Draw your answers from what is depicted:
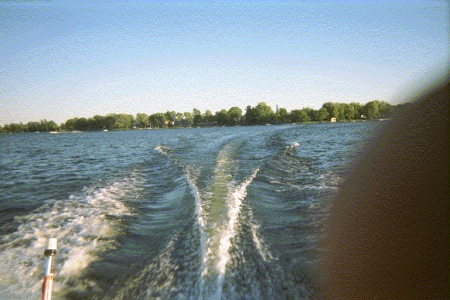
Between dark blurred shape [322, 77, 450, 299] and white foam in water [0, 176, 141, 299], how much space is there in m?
3.80

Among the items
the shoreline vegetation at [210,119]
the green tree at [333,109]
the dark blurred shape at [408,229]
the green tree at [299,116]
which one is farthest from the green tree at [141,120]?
the dark blurred shape at [408,229]

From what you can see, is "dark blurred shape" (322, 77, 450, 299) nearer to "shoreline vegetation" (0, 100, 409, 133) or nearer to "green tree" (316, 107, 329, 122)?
"shoreline vegetation" (0, 100, 409, 133)

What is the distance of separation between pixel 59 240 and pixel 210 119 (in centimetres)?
13180

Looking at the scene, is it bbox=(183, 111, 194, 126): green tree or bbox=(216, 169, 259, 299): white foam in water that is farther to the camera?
bbox=(183, 111, 194, 126): green tree

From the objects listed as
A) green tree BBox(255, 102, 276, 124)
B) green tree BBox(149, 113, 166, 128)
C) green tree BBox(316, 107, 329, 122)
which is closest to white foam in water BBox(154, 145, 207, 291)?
green tree BBox(316, 107, 329, 122)

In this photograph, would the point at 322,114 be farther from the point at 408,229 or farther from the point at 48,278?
the point at 48,278

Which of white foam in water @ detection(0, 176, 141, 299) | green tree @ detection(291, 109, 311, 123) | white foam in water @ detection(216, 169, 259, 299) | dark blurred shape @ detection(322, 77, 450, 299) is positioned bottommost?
white foam in water @ detection(0, 176, 141, 299)

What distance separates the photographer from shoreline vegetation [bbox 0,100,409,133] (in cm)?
10625

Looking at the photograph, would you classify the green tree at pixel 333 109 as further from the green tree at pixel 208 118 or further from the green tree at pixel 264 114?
the green tree at pixel 208 118

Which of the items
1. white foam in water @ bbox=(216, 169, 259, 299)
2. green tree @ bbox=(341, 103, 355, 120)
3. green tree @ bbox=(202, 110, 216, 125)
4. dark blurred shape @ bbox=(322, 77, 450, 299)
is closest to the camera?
dark blurred shape @ bbox=(322, 77, 450, 299)

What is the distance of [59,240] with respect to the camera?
472 cm

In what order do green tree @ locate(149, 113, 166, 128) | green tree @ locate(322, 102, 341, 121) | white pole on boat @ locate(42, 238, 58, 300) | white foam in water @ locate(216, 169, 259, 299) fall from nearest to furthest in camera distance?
white pole on boat @ locate(42, 238, 58, 300) < white foam in water @ locate(216, 169, 259, 299) < green tree @ locate(322, 102, 341, 121) < green tree @ locate(149, 113, 166, 128)

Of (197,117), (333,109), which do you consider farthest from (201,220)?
(197,117)

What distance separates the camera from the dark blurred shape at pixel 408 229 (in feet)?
8.03
